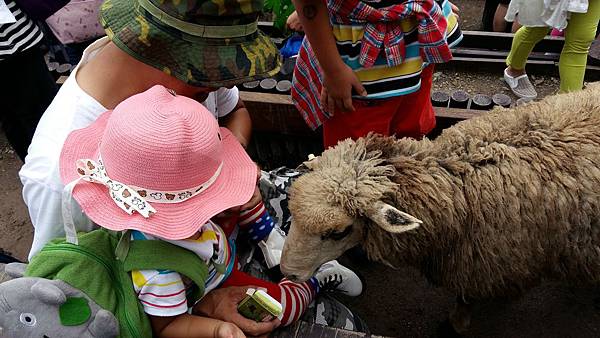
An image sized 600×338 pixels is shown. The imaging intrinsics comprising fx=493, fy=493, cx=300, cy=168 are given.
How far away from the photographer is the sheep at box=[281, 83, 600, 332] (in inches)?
70.8

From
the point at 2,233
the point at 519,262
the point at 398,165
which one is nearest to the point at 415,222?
the point at 398,165

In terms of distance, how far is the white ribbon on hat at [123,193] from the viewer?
4.26 ft

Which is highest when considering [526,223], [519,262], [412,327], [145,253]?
[145,253]

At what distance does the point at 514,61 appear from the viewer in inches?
137

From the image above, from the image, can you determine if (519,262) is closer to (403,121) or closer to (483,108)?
(403,121)

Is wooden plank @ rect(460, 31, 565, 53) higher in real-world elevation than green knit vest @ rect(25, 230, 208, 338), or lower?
lower

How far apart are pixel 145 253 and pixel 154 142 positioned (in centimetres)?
33

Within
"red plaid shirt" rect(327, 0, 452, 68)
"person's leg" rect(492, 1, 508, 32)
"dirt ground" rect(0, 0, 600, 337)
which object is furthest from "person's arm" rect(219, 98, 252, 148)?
"person's leg" rect(492, 1, 508, 32)

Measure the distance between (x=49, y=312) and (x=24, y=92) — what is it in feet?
5.88

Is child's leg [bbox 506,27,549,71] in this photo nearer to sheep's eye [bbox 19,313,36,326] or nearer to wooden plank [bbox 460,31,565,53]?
wooden plank [bbox 460,31,565,53]

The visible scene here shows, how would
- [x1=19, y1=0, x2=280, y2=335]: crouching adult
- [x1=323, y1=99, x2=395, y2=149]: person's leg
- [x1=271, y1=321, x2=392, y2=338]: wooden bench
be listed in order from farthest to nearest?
[x1=323, y1=99, x2=395, y2=149]: person's leg → [x1=271, y1=321, x2=392, y2=338]: wooden bench → [x1=19, y1=0, x2=280, y2=335]: crouching adult

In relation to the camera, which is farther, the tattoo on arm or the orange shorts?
the orange shorts

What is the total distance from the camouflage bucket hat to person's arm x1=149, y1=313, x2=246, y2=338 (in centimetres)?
72

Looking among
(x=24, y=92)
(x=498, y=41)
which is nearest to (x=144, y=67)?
(x=24, y=92)
